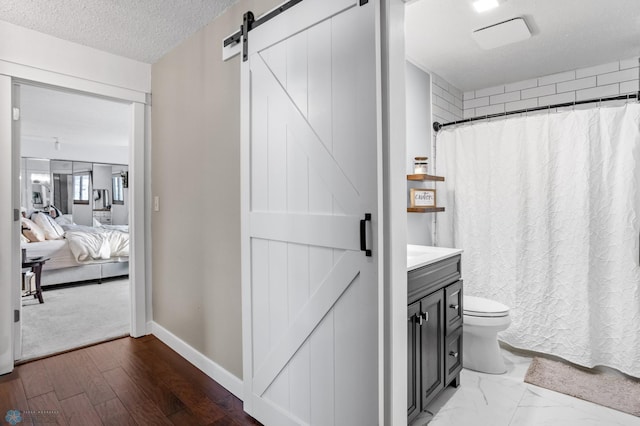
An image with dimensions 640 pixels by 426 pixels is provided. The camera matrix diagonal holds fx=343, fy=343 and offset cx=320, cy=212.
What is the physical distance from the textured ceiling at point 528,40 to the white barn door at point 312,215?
69 centimetres

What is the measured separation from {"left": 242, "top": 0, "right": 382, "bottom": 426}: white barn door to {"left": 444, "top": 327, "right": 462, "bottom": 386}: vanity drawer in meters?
0.85

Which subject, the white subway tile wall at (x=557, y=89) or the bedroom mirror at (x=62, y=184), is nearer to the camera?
the white subway tile wall at (x=557, y=89)

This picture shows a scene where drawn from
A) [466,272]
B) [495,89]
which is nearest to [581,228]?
[466,272]

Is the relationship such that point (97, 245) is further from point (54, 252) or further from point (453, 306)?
point (453, 306)

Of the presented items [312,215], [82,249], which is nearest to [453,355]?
[312,215]

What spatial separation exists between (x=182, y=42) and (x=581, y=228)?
323cm

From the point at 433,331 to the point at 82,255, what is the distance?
16.2 ft

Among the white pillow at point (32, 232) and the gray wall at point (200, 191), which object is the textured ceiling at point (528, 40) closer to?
the gray wall at point (200, 191)

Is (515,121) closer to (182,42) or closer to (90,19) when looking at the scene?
(182,42)

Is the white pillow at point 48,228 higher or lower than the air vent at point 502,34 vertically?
lower

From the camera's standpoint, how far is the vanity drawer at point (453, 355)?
2.00 m

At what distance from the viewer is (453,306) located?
2.07 metres

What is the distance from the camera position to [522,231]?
2.72 metres

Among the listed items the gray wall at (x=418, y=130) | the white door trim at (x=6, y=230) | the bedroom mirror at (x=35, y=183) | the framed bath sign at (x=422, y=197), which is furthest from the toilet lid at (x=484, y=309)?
the bedroom mirror at (x=35, y=183)
